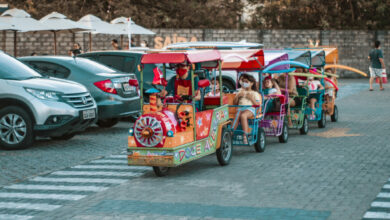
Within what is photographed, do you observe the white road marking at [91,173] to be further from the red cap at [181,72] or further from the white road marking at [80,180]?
the red cap at [181,72]

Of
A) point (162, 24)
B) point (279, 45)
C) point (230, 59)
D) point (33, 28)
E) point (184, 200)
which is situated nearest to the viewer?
point (184, 200)

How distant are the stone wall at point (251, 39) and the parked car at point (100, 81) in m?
20.1

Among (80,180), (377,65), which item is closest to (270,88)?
(80,180)

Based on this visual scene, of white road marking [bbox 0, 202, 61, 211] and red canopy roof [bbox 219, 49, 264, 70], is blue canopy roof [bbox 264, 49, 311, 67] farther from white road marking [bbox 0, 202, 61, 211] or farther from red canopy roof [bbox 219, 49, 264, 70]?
white road marking [bbox 0, 202, 61, 211]

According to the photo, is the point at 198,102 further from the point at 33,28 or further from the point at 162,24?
the point at 162,24

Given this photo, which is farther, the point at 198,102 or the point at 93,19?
the point at 93,19

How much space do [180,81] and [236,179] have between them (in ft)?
5.59

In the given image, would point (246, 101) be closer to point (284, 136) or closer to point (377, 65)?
point (284, 136)

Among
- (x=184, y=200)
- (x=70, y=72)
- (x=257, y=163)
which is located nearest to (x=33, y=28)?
(x=70, y=72)

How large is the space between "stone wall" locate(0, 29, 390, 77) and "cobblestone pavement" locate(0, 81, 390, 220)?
72.0 ft

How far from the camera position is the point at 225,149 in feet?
35.9

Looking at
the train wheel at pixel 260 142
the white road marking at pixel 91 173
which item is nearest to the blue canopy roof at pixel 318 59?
the train wheel at pixel 260 142

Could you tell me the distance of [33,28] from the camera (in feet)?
79.6

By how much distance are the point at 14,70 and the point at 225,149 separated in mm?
4514
